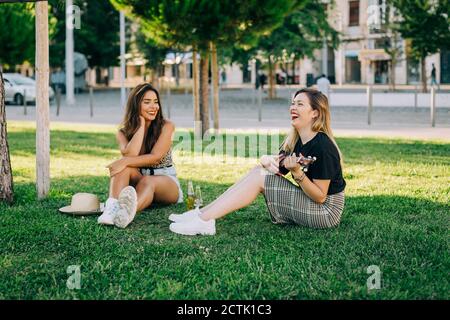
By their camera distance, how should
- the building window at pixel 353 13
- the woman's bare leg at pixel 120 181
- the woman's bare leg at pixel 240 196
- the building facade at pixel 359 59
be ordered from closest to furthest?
the woman's bare leg at pixel 240 196
the woman's bare leg at pixel 120 181
the building facade at pixel 359 59
the building window at pixel 353 13

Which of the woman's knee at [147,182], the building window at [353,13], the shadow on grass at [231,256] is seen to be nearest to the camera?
the shadow on grass at [231,256]

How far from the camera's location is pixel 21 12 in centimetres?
2544

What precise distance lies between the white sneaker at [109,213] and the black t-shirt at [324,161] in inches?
60.8

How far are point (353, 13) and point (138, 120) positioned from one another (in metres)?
56.1

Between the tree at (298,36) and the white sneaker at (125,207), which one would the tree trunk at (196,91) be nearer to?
the white sneaker at (125,207)

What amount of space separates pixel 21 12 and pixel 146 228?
824 inches

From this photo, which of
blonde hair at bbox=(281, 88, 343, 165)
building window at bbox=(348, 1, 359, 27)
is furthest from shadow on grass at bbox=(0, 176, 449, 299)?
building window at bbox=(348, 1, 359, 27)

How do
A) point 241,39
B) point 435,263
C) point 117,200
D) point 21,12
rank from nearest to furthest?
point 435,263 < point 117,200 < point 241,39 < point 21,12

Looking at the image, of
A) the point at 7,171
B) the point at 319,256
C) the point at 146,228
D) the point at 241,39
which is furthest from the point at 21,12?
the point at 319,256

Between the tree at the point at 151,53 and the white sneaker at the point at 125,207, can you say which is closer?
the white sneaker at the point at 125,207

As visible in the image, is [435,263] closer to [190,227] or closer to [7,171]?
[190,227]

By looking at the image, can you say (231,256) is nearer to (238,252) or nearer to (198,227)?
(238,252)

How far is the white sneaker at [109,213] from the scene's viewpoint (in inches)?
250

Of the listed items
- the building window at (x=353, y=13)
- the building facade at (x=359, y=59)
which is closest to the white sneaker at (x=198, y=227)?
the building facade at (x=359, y=59)
